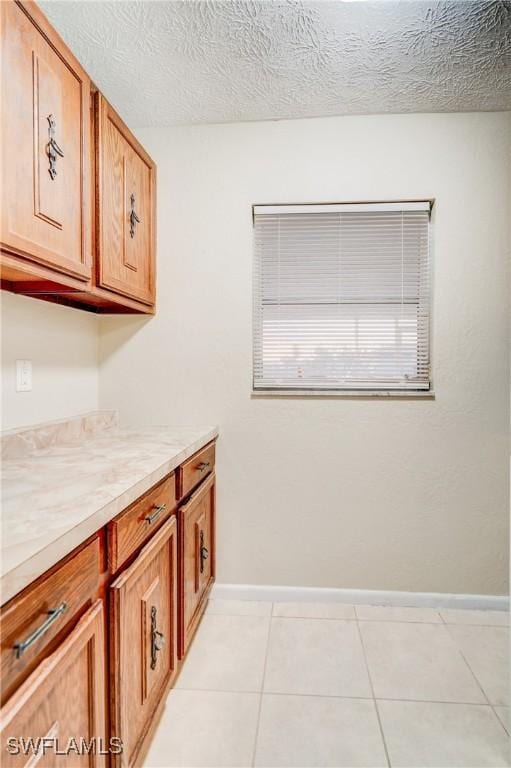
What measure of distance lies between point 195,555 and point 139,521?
0.74 metres

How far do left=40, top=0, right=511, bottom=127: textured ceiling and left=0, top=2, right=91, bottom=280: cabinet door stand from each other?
42 centimetres

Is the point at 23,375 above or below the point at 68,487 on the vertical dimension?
above

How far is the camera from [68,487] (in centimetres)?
114

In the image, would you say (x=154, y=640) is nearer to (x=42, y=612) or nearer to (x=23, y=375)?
(x=42, y=612)

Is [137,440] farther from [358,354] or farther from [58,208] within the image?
[358,354]

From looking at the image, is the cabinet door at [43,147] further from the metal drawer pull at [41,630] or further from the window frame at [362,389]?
the window frame at [362,389]

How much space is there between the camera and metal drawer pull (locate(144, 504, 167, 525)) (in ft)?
4.30

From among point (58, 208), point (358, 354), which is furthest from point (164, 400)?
point (58, 208)

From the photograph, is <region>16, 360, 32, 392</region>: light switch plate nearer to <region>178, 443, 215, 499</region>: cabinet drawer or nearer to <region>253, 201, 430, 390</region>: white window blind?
<region>178, 443, 215, 499</region>: cabinet drawer

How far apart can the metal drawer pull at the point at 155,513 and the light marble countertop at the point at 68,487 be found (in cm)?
10

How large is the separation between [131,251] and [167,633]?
1538 millimetres

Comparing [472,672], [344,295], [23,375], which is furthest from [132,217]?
[472,672]

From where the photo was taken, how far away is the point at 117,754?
109 cm

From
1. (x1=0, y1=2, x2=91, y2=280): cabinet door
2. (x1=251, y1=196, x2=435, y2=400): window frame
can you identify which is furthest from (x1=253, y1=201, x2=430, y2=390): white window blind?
(x1=0, y1=2, x2=91, y2=280): cabinet door
